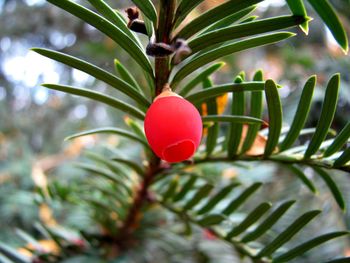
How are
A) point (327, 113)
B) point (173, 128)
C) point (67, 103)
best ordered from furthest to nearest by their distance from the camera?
point (67, 103)
point (327, 113)
point (173, 128)

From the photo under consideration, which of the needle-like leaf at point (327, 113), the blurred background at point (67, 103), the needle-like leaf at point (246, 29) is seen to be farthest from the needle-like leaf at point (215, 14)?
the blurred background at point (67, 103)

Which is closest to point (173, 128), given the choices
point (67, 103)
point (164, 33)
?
point (164, 33)

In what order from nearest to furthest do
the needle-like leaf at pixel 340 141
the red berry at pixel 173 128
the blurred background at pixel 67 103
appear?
the red berry at pixel 173 128, the needle-like leaf at pixel 340 141, the blurred background at pixel 67 103

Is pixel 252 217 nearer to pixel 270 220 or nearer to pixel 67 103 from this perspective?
pixel 270 220

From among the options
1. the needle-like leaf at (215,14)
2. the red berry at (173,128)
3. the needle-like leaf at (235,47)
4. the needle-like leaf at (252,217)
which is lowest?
the needle-like leaf at (252,217)

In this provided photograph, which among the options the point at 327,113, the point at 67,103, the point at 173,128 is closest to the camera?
the point at 173,128

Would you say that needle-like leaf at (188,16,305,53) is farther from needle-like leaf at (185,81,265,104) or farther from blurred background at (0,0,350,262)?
blurred background at (0,0,350,262)

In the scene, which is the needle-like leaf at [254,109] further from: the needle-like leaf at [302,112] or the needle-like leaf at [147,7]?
the needle-like leaf at [147,7]
